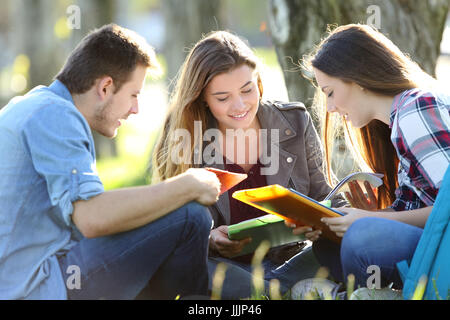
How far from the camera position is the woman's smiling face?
142 inches

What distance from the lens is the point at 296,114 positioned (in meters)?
3.88

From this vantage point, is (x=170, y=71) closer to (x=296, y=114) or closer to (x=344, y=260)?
(x=296, y=114)

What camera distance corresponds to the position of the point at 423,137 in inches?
114

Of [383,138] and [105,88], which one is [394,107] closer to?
[383,138]

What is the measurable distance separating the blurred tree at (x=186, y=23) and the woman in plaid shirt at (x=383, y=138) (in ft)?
14.1

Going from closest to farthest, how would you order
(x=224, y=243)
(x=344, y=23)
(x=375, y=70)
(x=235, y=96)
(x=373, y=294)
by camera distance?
1. (x=373, y=294)
2. (x=375, y=70)
3. (x=224, y=243)
4. (x=235, y=96)
5. (x=344, y=23)

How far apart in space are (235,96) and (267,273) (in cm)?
93

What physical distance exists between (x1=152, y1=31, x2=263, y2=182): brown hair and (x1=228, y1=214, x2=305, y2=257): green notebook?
67 cm

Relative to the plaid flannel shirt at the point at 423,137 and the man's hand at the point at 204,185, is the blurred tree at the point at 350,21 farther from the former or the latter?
the man's hand at the point at 204,185

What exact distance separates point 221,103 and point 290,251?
0.88m

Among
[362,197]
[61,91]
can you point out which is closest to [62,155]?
[61,91]

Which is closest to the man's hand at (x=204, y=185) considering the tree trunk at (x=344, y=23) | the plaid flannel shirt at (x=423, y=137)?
the plaid flannel shirt at (x=423, y=137)

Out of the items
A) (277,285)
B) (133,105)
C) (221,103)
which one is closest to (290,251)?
(277,285)

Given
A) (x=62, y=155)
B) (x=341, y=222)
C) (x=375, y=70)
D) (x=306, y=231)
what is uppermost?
(x=375, y=70)
